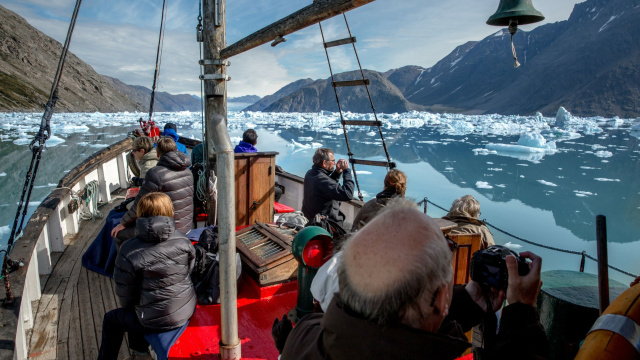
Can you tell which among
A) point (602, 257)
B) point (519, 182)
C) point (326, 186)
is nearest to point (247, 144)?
point (326, 186)

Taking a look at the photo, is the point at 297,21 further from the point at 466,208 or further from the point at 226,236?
the point at 466,208

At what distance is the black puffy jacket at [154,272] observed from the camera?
2055 millimetres

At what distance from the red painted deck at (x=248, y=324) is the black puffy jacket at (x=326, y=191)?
0.85 metres

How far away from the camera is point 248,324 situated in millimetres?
2650

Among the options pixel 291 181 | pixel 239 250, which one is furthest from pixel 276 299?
pixel 291 181

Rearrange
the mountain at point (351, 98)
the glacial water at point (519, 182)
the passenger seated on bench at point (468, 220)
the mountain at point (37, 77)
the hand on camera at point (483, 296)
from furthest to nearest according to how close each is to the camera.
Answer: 1. the mountain at point (351, 98)
2. the mountain at point (37, 77)
3. the glacial water at point (519, 182)
4. the passenger seated on bench at point (468, 220)
5. the hand on camera at point (483, 296)

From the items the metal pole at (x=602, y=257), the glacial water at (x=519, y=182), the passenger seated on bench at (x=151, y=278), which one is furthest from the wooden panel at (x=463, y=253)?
the glacial water at (x=519, y=182)

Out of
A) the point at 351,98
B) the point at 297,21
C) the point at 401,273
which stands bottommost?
the point at 401,273

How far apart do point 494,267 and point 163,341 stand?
194 cm

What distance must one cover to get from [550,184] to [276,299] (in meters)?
20.7

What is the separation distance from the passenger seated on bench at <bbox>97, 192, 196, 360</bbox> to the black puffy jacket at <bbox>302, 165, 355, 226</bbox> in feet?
5.22

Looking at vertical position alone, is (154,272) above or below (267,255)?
above

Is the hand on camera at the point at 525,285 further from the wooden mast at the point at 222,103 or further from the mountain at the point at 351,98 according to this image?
the mountain at the point at 351,98

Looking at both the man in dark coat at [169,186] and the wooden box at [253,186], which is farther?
the wooden box at [253,186]
